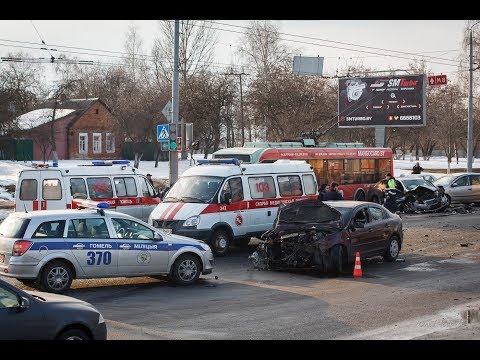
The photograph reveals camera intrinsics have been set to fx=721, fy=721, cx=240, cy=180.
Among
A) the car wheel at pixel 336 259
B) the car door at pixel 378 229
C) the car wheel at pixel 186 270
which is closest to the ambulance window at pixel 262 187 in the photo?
the car door at pixel 378 229

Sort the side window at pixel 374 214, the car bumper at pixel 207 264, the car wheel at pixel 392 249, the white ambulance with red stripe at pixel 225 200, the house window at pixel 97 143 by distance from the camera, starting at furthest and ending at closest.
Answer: the house window at pixel 97 143, the white ambulance with red stripe at pixel 225 200, the car wheel at pixel 392 249, the side window at pixel 374 214, the car bumper at pixel 207 264

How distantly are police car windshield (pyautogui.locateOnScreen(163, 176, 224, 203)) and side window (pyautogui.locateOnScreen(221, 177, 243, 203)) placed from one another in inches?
8.1

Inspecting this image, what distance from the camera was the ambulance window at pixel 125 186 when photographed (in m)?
20.9

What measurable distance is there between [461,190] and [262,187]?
15.1 metres

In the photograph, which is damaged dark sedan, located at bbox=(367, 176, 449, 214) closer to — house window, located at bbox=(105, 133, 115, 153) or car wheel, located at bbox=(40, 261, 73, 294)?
car wheel, located at bbox=(40, 261, 73, 294)

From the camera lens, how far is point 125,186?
21.1 metres

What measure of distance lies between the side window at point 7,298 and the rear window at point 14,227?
5318 mm

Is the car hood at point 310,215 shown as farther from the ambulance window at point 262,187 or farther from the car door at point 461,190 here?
the car door at point 461,190

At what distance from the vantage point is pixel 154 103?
191 ft

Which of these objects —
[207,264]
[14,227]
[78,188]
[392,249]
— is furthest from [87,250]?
[392,249]

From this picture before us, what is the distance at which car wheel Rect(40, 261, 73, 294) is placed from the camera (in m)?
12.9

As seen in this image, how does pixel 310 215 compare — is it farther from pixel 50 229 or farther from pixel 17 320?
pixel 17 320

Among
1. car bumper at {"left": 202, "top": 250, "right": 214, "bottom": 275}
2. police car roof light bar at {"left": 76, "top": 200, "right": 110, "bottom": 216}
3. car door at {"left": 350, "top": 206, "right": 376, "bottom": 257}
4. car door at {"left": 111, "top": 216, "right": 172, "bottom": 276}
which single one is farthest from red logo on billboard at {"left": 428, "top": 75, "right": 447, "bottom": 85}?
police car roof light bar at {"left": 76, "top": 200, "right": 110, "bottom": 216}
